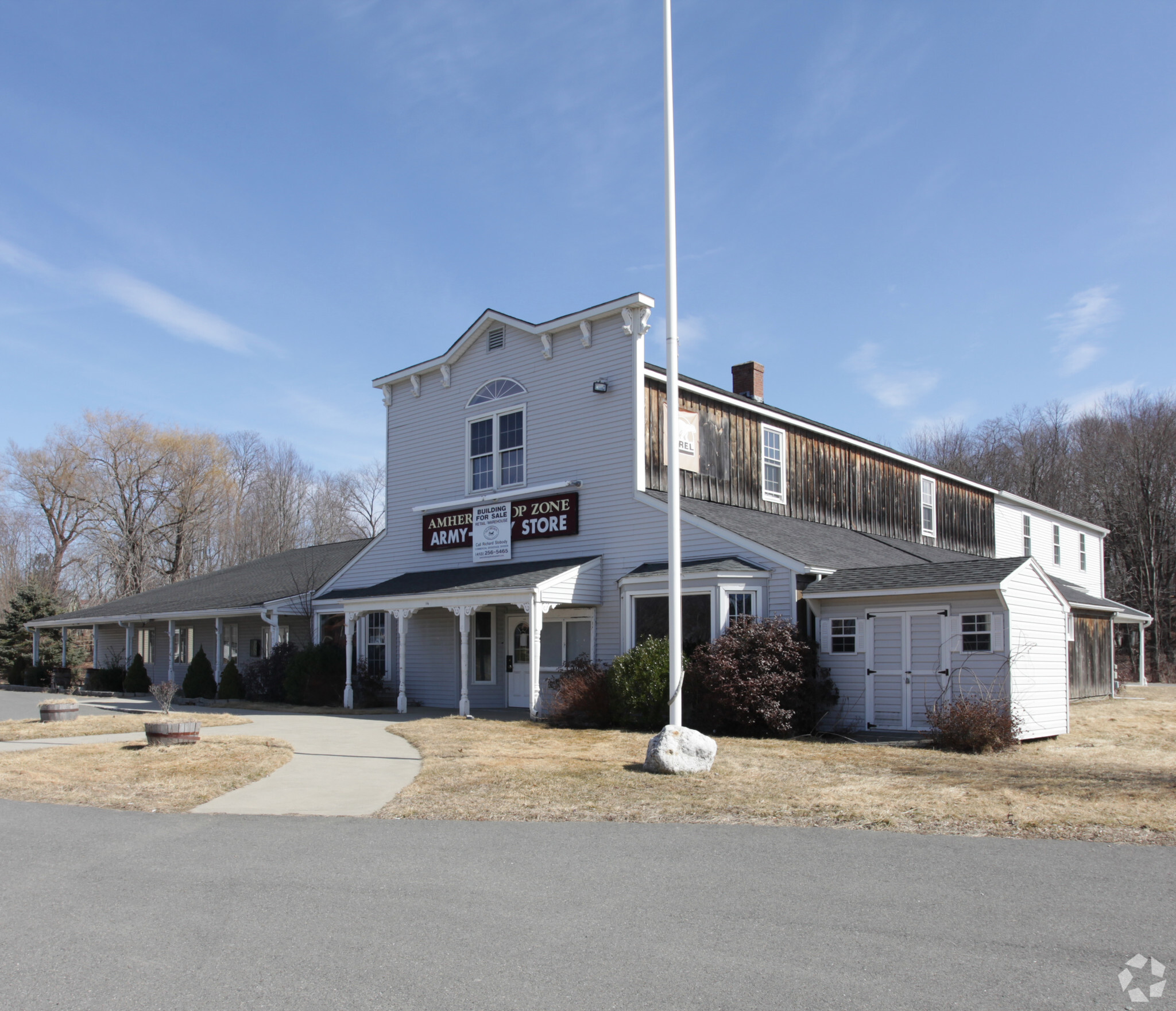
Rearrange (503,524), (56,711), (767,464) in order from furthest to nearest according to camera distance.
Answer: (767,464), (503,524), (56,711)

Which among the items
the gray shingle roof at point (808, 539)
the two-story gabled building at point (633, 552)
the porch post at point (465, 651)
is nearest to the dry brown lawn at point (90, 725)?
the two-story gabled building at point (633, 552)

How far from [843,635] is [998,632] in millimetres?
2673

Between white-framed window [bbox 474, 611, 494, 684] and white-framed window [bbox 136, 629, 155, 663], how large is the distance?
17.4 meters

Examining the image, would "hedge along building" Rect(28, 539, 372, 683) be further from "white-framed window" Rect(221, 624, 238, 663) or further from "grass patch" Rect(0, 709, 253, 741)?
"grass patch" Rect(0, 709, 253, 741)

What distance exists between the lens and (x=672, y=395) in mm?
12664

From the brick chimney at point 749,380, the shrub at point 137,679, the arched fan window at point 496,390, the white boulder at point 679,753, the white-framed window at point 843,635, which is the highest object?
the brick chimney at point 749,380

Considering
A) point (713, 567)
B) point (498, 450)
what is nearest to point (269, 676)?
point (498, 450)

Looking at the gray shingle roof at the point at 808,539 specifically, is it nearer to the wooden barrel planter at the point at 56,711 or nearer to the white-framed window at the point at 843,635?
the white-framed window at the point at 843,635

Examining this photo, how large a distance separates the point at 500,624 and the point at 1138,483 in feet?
111

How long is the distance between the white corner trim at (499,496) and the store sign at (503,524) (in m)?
0.13

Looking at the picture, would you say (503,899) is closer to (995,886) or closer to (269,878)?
(269,878)

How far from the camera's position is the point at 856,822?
28.2 ft

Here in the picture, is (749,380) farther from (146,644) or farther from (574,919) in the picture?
(146,644)

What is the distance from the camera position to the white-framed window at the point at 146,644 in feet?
113
